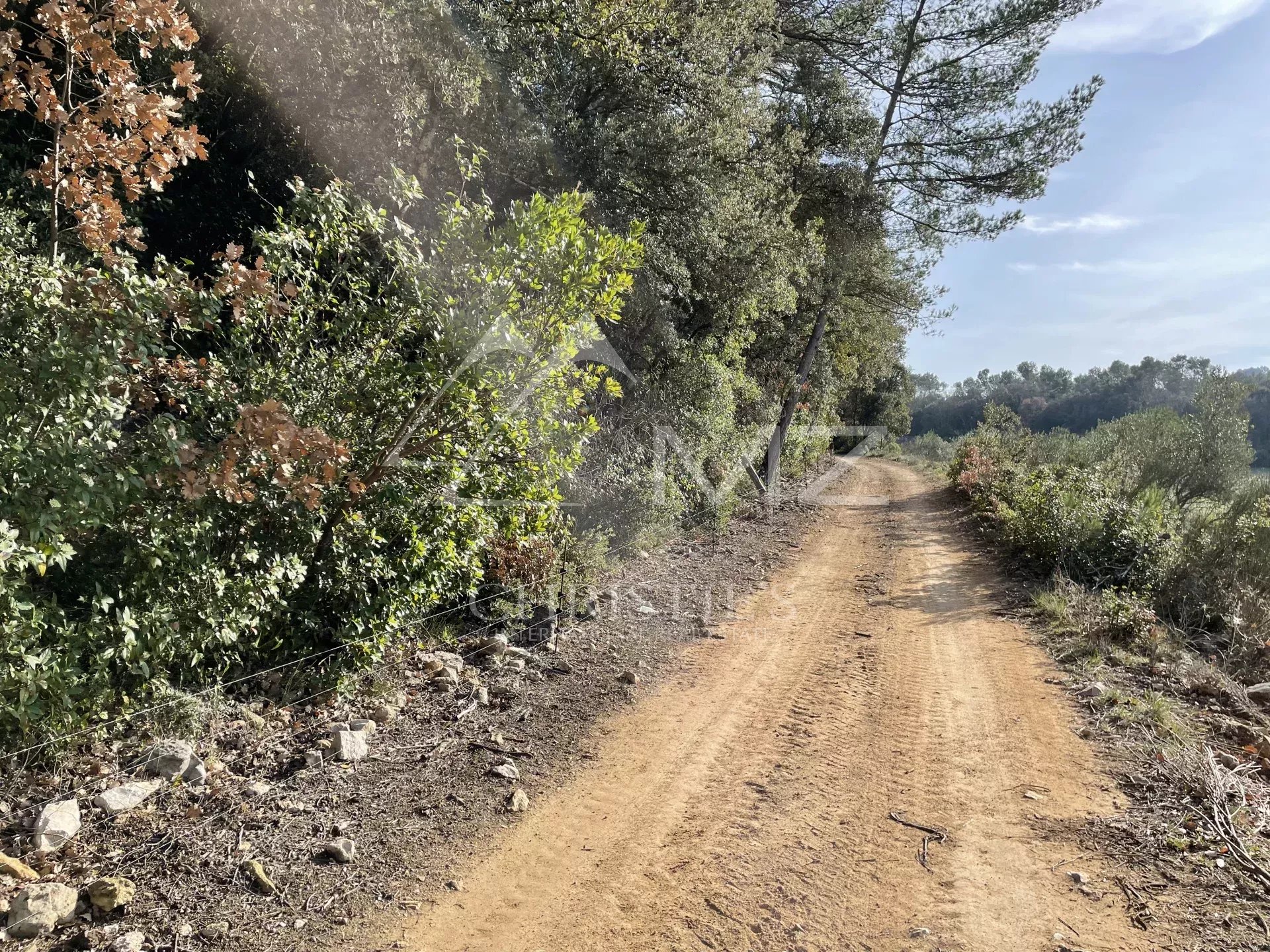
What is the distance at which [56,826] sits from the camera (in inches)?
116

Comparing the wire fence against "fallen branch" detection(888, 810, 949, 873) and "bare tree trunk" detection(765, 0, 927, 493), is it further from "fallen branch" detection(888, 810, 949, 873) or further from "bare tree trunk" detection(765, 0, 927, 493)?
"bare tree trunk" detection(765, 0, 927, 493)

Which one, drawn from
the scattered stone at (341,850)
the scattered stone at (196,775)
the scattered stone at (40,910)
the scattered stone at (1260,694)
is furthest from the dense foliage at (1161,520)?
the scattered stone at (40,910)

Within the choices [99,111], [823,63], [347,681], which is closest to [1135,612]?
[347,681]

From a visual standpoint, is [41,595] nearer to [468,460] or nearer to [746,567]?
[468,460]

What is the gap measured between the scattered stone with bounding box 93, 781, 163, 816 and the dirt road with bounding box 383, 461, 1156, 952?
1.55 m

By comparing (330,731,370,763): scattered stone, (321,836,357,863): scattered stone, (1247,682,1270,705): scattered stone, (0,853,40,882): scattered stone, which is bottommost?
(1247,682,1270,705): scattered stone

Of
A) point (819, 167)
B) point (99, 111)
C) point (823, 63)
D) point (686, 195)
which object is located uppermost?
point (823, 63)

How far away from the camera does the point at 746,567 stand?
10.0 metres

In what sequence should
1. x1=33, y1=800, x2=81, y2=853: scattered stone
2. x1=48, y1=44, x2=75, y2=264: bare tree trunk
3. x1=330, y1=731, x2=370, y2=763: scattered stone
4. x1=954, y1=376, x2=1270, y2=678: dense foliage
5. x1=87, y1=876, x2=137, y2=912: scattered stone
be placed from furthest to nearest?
x1=954, y1=376, x2=1270, y2=678: dense foliage < x1=330, y1=731, x2=370, y2=763: scattered stone < x1=48, y1=44, x2=75, y2=264: bare tree trunk < x1=33, y1=800, x2=81, y2=853: scattered stone < x1=87, y1=876, x2=137, y2=912: scattered stone

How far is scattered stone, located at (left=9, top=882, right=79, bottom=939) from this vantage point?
8.26 ft

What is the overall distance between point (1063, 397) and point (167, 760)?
9511 cm

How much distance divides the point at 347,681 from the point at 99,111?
3.48 m

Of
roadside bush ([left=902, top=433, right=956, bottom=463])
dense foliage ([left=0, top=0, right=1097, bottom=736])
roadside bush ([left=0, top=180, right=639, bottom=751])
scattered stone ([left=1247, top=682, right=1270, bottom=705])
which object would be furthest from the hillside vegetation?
roadside bush ([left=902, top=433, right=956, bottom=463])

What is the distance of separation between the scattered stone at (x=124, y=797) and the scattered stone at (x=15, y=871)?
397 mm
